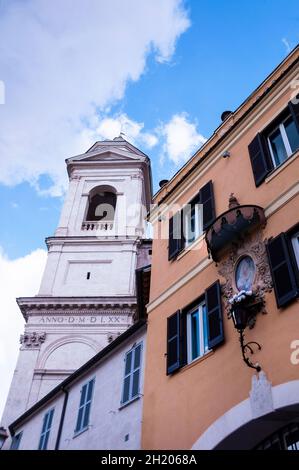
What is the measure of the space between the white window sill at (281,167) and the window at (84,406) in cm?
791

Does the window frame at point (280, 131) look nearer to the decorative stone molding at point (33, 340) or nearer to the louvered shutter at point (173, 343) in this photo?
the louvered shutter at point (173, 343)

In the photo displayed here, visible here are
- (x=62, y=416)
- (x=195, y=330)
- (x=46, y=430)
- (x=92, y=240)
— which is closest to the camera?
(x=195, y=330)

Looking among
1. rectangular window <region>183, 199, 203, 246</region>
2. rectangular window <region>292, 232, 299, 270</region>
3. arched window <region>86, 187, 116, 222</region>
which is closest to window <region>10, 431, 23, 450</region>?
rectangular window <region>183, 199, 203, 246</region>

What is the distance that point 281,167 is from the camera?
365 inches

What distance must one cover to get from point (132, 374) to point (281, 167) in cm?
615

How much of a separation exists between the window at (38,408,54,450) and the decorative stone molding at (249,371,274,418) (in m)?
9.50

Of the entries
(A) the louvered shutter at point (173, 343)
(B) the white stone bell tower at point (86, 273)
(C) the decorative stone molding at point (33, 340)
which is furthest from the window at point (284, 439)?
(C) the decorative stone molding at point (33, 340)

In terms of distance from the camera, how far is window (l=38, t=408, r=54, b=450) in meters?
15.0

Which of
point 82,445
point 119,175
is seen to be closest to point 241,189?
point 82,445

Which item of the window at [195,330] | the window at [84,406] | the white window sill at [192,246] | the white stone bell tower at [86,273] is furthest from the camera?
the white stone bell tower at [86,273]

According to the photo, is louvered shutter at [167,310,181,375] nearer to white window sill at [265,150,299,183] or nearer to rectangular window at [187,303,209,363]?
rectangular window at [187,303,209,363]

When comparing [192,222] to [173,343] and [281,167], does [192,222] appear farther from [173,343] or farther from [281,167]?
[173,343]

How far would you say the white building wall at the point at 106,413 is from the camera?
11.1 meters

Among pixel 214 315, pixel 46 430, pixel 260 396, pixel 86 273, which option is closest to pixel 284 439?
pixel 260 396
